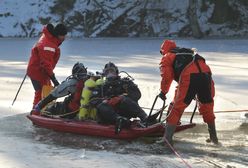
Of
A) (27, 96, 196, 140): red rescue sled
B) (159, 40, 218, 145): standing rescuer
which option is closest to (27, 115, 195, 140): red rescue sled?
(27, 96, 196, 140): red rescue sled

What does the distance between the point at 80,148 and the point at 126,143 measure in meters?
0.57

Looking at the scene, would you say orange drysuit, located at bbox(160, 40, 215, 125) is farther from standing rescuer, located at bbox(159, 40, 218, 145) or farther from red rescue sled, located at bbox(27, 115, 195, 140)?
red rescue sled, located at bbox(27, 115, 195, 140)

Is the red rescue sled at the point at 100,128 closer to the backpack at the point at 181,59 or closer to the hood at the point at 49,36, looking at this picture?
the backpack at the point at 181,59

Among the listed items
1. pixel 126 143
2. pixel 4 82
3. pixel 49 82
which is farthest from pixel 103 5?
pixel 126 143

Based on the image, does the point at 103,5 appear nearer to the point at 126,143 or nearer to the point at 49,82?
the point at 49,82

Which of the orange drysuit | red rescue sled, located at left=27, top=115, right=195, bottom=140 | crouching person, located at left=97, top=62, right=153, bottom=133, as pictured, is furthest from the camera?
crouching person, located at left=97, top=62, right=153, bottom=133

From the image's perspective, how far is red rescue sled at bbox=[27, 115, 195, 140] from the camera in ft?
19.7

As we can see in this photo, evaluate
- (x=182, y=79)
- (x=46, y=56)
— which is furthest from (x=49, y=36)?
(x=182, y=79)

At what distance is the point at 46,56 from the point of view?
745 cm

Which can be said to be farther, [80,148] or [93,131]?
[93,131]

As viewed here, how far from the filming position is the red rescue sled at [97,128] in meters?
5.99

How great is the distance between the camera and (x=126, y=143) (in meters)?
5.95

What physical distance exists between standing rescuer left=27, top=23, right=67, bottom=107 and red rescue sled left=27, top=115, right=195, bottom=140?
A: 88 centimetres

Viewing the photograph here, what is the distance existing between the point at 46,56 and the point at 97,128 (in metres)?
1.76
